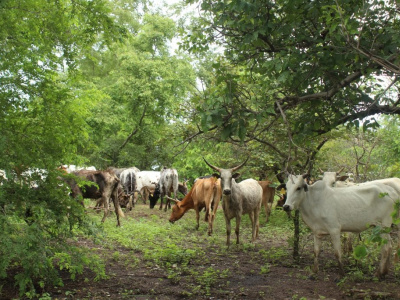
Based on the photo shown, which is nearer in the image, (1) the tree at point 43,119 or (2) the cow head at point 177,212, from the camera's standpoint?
(1) the tree at point 43,119

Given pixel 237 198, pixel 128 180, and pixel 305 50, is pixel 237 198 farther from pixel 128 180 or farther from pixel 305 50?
pixel 128 180

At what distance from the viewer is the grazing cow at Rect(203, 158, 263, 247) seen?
9648 millimetres

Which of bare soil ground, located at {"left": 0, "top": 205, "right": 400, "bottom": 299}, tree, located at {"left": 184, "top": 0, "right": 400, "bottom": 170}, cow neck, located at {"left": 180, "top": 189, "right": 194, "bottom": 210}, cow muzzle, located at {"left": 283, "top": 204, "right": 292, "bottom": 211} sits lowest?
bare soil ground, located at {"left": 0, "top": 205, "right": 400, "bottom": 299}

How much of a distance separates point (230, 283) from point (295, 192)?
1.90 metres

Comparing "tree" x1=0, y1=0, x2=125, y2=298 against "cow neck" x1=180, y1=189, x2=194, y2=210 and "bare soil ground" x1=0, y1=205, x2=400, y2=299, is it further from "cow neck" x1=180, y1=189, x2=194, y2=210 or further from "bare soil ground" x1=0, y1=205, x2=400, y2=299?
"cow neck" x1=180, y1=189, x2=194, y2=210

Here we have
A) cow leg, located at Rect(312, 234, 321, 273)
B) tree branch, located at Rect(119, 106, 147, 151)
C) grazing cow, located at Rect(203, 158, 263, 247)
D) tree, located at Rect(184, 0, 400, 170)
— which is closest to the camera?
tree, located at Rect(184, 0, 400, 170)

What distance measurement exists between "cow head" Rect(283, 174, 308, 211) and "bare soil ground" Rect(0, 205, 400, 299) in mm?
1101

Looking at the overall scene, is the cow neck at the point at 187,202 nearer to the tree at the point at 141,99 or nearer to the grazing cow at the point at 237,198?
the grazing cow at the point at 237,198

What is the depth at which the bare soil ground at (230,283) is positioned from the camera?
5.94 meters

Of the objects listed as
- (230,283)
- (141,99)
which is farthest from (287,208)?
(141,99)

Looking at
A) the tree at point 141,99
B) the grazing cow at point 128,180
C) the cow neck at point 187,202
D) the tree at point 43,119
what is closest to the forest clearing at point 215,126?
the tree at point 43,119

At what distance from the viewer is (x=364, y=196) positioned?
729 centimetres

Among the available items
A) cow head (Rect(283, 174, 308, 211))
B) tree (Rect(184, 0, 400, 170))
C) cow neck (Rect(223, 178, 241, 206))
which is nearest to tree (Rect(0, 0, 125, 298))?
tree (Rect(184, 0, 400, 170))

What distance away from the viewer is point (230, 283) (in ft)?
22.1
